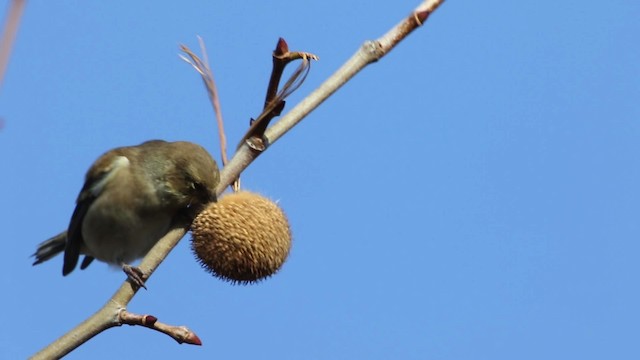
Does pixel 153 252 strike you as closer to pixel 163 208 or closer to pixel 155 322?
pixel 155 322

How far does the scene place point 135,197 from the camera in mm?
5586

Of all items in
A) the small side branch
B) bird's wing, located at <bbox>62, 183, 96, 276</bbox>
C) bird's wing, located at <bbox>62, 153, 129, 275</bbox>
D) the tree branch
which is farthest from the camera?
bird's wing, located at <bbox>62, 183, 96, 276</bbox>

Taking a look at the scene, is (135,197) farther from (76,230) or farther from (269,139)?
(269,139)

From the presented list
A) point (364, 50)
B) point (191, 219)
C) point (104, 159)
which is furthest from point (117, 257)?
point (364, 50)

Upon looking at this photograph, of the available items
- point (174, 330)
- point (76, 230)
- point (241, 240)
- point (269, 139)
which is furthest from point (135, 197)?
point (174, 330)

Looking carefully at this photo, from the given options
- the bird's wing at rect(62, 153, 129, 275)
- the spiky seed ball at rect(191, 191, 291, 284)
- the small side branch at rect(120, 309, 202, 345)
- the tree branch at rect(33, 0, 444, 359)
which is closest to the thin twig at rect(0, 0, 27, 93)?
the tree branch at rect(33, 0, 444, 359)

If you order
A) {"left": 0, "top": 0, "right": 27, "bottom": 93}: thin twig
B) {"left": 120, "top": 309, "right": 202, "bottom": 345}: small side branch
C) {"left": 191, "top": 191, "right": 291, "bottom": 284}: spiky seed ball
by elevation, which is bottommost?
{"left": 0, "top": 0, "right": 27, "bottom": 93}: thin twig

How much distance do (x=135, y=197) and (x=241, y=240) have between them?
2.22 m

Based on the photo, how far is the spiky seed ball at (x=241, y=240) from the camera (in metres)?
3.54

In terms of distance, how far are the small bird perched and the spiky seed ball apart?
27.6 inches

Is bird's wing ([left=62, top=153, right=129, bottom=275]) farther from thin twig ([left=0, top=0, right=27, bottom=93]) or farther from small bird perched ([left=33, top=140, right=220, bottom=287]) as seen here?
thin twig ([left=0, top=0, right=27, bottom=93])

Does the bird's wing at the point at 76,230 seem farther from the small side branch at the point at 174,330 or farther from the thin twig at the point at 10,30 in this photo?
the thin twig at the point at 10,30

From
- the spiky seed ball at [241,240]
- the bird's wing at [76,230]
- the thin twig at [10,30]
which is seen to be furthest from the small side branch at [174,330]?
the bird's wing at [76,230]

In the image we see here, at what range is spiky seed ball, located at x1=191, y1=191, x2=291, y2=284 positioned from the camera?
11.6 feet
